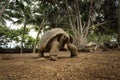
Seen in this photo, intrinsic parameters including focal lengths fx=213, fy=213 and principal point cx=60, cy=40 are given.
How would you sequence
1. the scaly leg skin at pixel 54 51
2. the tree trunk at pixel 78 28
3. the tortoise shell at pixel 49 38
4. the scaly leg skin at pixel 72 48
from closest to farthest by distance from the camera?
the scaly leg skin at pixel 54 51 < the tortoise shell at pixel 49 38 < the scaly leg skin at pixel 72 48 < the tree trunk at pixel 78 28

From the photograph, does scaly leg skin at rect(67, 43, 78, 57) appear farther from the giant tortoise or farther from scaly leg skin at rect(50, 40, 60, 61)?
scaly leg skin at rect(50, 40, 60, 61)

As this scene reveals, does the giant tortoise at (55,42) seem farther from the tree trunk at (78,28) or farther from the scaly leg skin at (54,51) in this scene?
the tree trunk at (78,28)

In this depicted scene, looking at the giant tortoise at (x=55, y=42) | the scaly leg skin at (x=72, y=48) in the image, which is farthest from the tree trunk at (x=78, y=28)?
the giant tortoise at (x=55, y=42)

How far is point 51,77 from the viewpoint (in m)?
5.26

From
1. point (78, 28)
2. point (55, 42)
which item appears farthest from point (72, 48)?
point (78, 28)

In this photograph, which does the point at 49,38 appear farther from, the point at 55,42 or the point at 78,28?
the point at 78,28

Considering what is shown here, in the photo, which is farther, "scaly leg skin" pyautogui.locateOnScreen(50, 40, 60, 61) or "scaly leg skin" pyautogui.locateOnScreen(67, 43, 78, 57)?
"scaly leg skin" pyautogui.locateOnScreen(67, 43, 78, 57)

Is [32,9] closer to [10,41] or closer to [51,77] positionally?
[10,41]

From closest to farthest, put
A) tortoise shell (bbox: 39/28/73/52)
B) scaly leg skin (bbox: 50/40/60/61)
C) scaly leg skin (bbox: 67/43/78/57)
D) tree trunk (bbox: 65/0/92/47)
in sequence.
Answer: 1. scaly leg skin (bbox: 50/40/60/61)
2. tortoise shell (bbox: 39/28/73/52)
3. scaly leg skin (bbox: 67/43/78/57)
4. tree trunk (bbox: 65/0/92/47)

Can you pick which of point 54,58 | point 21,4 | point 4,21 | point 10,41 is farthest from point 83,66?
point 10,41

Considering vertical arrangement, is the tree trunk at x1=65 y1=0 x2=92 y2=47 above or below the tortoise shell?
above

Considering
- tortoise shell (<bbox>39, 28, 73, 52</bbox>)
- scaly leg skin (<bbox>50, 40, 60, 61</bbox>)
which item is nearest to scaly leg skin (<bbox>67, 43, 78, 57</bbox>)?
tortoise shell (<bbox>39, 28, 73, 52</bbox>)

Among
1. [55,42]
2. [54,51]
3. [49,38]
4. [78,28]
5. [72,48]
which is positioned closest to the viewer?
[54,51]

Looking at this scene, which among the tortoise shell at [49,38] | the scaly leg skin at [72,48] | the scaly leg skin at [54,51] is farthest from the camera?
the scaly leg skin at [72,48]
